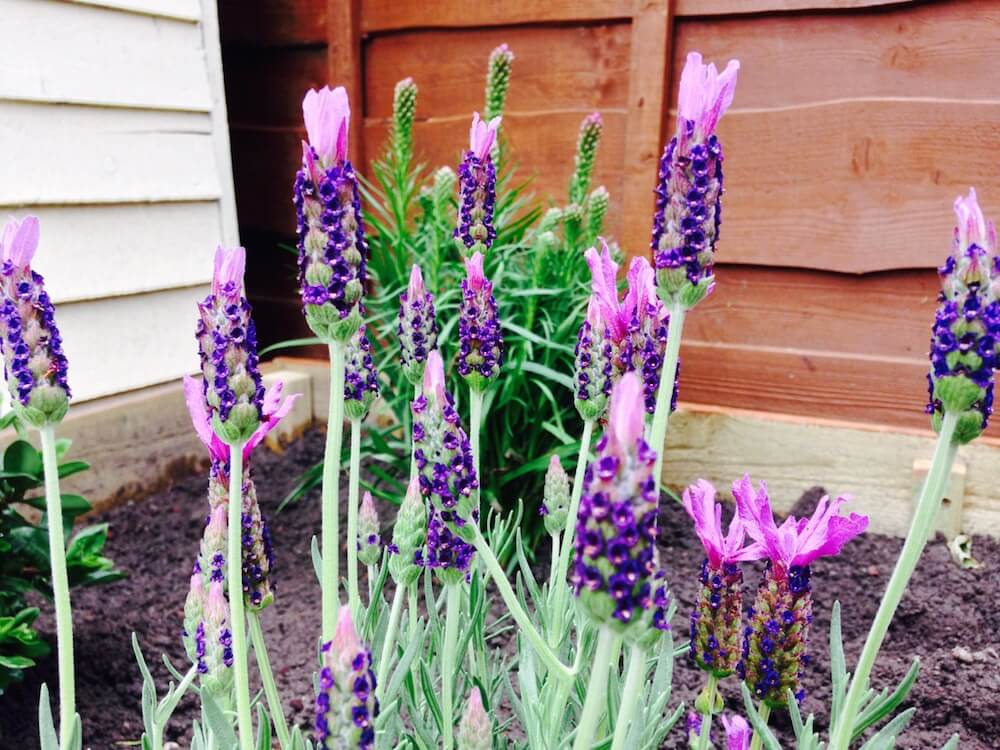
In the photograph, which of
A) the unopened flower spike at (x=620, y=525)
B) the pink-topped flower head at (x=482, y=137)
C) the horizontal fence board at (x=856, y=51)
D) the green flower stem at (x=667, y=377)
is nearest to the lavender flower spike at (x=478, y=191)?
the pink-topped flower head at (x=482, y=137)

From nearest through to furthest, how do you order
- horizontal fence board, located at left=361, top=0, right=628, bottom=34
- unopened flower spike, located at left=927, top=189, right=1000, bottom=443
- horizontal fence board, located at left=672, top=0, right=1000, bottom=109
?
unopened flower spike, located at left=927, top=189, right=1000, bottom=443 < horizontal fence board, located at left=672, top=0, right=1000, bottom=109 < horizontal fence board, located at left=361, top=0, right=628, bottom=34

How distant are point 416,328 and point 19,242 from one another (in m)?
0.43

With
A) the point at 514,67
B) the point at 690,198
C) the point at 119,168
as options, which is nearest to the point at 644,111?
the point at 514,67

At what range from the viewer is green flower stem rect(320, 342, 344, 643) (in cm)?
88

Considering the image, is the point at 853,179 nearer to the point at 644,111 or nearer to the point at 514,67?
the point at 644,111

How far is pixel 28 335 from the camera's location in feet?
2.85

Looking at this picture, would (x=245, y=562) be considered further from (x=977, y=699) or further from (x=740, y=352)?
(x=740, y=352)

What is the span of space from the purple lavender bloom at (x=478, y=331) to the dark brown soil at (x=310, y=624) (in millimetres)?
883

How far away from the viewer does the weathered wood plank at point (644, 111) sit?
8.55 feet

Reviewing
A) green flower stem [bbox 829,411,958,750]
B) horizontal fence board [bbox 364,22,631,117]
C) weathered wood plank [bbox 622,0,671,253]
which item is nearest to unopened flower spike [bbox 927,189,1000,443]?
green flower stem [bbox 829,411,958,750]

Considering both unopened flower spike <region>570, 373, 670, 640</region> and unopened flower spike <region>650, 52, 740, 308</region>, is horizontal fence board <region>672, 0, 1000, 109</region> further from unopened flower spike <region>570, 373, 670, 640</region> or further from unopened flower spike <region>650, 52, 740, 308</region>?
unopened flower spike <region>570, 373, 670, 640</region>

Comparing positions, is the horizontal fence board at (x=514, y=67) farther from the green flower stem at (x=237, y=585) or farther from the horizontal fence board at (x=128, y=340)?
the green flower stem at (x=237, y=585)

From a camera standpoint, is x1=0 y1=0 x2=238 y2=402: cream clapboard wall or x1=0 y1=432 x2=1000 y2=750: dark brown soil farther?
x1=0 y1=0 x2=238 y2=402: cream clapboard wall

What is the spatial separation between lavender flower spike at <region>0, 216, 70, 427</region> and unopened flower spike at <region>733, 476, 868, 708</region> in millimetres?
728
